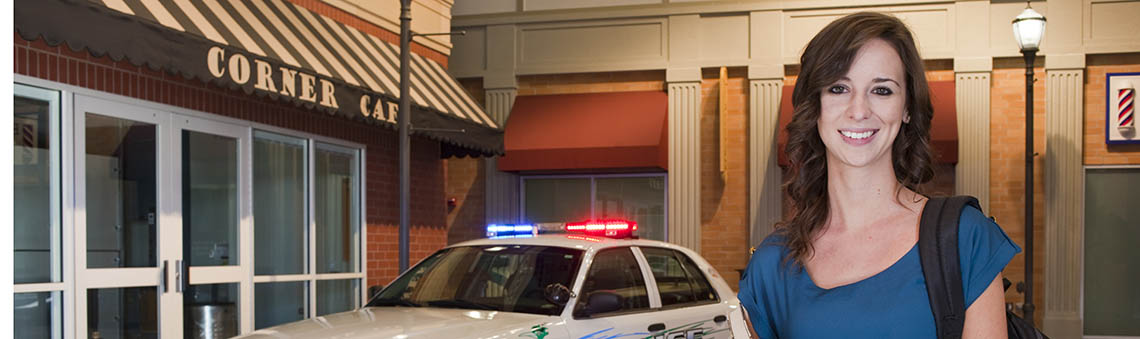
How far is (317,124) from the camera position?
1041cm

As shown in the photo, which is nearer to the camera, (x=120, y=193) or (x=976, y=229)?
(x=976, y=229)

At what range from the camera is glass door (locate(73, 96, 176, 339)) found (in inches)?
285

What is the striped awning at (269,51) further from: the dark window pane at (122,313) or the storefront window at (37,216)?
the dark window pane at (122,313)

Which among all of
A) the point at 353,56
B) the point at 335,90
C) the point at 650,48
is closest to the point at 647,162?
the point at 650,48

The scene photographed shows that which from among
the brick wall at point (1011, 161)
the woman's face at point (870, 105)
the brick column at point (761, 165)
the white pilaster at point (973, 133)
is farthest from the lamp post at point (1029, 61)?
the woman's face at point (870, 105)

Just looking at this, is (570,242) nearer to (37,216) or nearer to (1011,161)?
(37,216)

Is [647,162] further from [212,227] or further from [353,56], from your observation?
[212,227]

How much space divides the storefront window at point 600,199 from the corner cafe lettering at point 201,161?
384 cm

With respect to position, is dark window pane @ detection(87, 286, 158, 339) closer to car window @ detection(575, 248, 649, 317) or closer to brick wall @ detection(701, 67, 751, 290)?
car window @ detection(575, 248, 649, 317)

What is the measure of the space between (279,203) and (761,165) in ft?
24.8

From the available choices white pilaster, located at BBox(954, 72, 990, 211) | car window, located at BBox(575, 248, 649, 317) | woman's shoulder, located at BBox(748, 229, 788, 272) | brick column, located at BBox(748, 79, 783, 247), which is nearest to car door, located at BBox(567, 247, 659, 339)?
car window, located at BBox(575, 248, 649, 317)

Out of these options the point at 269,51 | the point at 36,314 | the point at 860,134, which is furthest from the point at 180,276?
the point at 860,134

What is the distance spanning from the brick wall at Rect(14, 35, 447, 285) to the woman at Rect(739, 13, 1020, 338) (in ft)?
19.1

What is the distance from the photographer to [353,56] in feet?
33.9
